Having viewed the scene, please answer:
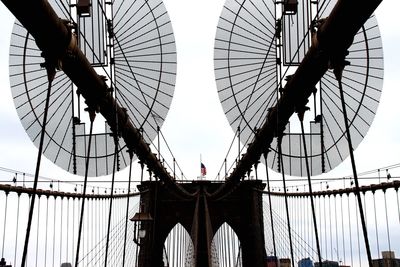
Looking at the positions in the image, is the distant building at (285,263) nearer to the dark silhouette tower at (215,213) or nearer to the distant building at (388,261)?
the distant building at (388,261)

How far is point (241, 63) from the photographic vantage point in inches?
745

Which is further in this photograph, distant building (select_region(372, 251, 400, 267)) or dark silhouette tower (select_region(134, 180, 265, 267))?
dark silhouette tower (select_region(134, 180, 265, 267))

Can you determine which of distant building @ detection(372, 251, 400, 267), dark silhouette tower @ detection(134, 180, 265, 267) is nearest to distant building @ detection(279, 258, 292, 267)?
distant building @ detection(372, 251, 400, 267)

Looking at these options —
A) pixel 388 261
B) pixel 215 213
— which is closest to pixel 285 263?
pixel 215 213

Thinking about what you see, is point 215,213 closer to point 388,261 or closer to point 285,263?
point 388,261

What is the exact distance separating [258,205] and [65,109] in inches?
948

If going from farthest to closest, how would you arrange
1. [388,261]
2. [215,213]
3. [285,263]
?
[285,263]
[215,213]
[388,261]

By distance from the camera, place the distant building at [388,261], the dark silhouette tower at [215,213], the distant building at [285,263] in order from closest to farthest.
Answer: the distant building at [388,261] < the dark silhouette tower at [215,213] < the distant building at [285,263]

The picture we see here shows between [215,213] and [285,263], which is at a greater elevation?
[215,213]

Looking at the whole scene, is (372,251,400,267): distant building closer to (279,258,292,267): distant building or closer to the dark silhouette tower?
the dark silhouette tower

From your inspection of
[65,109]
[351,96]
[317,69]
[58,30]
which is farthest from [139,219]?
[58,30]

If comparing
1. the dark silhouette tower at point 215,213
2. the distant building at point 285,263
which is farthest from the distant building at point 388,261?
the distant building at point 285,263

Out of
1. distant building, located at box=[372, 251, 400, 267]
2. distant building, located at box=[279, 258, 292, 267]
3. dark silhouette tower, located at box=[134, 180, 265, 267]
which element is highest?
dark silhouette tower, located at box=[134, 180, 265, 267]

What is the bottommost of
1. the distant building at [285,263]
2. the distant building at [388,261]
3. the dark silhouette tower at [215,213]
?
the distant building at [388,261]
